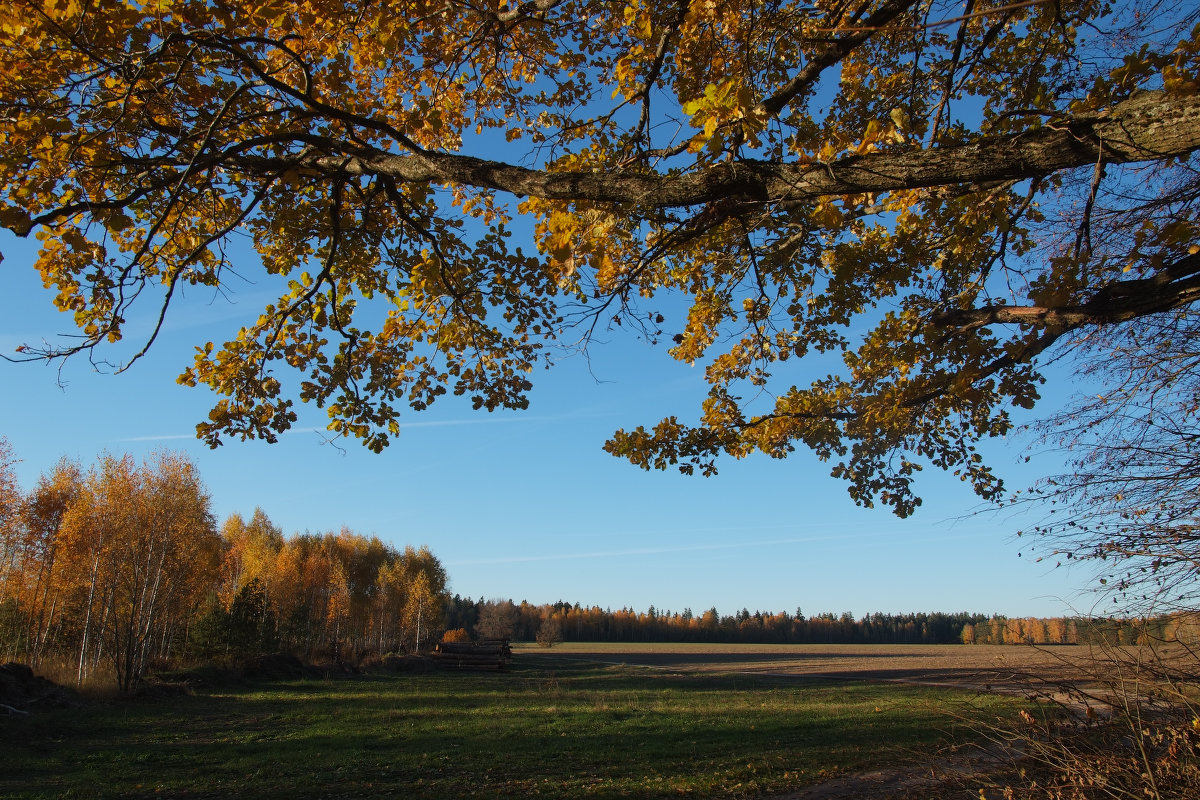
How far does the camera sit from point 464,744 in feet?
40.1

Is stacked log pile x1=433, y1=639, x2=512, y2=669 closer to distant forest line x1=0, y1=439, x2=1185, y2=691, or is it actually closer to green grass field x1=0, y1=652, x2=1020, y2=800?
distant forest line x1=0, y1=439, x2=1185, y2=691

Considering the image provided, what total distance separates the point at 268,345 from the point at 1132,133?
16.9 feet

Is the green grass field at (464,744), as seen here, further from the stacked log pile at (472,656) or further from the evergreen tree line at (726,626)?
the evergreen tree line at (726,626)

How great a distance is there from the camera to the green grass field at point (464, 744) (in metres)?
8.48

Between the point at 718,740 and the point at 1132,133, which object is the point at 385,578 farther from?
the point at 1132,133

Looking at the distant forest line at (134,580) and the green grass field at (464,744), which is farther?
the distant forest line at (134,580)

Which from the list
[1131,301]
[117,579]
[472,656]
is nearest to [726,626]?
[472,656]

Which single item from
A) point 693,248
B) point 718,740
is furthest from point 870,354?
point 718,740

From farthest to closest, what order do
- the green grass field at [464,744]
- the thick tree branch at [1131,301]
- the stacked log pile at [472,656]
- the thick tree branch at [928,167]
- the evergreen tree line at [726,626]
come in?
the evergreen tree line at [726,626], the stacked log pile at [472,656], the green grass field at [464,744], the thick tree branch at [1131,301], the thick tree branch at [928,167]

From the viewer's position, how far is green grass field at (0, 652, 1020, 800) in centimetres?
848

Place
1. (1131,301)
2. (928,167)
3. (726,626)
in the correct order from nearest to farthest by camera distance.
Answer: (928,167) < (1131,301) < (726,626)

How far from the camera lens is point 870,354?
19.7 ft

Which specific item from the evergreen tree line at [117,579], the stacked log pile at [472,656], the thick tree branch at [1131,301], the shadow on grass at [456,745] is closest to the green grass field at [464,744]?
the shadow on grass at [456,745]

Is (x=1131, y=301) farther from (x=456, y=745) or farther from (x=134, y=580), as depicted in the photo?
(x=134, y=580)
